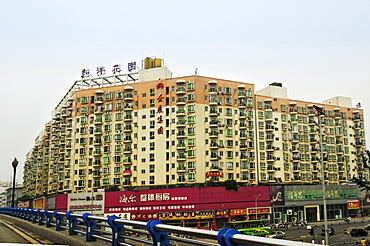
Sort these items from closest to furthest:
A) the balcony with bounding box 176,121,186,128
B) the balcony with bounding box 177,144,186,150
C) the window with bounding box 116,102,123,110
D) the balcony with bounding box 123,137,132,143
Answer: the balcony with bounding box 177,144,186,150, the balcony with bounding box 176,121,186,128, the balcony with bounding box 123,137,132,143, the window with bounding box 116,102,123,110

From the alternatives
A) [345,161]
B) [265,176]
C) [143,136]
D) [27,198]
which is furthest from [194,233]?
[27,198]

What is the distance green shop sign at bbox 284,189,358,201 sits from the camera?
266 ft

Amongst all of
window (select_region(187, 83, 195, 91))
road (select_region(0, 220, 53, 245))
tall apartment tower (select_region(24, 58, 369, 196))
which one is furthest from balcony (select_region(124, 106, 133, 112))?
road (select_region(0, 220, 53, 245))

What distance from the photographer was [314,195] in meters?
83.5

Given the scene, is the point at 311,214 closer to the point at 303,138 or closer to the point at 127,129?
the point at 303,138

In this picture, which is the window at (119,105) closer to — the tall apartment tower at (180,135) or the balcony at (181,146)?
the tall apartment tower at (180,135)

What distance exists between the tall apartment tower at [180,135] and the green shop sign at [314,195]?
4090 millimetres

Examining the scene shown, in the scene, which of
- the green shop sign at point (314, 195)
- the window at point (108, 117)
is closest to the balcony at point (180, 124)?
the window at point (108, 117)

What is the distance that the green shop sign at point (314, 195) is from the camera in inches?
3187

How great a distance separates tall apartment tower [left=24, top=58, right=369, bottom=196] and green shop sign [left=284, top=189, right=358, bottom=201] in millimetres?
4090

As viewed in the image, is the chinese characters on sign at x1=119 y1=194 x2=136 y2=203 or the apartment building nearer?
the chinese characters on sign at x1=119 y1=194 x2=136 y2=203

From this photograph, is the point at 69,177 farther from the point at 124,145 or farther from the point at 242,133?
the point at 242,133

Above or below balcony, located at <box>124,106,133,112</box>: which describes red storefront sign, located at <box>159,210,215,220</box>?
below

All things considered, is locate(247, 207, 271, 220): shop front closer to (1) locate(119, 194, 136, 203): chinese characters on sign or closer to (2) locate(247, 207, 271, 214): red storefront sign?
(2) locate(247, 207, 271, 214): red storefront sign
